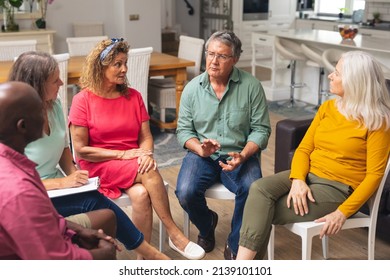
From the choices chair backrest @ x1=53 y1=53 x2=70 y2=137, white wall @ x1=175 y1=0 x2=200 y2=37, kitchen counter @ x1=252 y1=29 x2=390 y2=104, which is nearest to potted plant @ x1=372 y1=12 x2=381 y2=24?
kitchen counter @ x1=252 y1=29 x2=390 y2=104

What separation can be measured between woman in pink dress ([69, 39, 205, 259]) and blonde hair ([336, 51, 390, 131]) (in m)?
0.94

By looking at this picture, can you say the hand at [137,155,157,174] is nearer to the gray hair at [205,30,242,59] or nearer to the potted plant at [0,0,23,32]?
the gray hair at [205,30,242,59]

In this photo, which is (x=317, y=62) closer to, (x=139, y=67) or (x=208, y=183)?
(x=139, y=67)

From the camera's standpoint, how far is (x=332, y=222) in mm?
2092

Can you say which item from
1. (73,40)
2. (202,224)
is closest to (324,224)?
(202,224)

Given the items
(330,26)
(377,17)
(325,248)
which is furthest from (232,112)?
(330,26)

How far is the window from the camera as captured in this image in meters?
8.07

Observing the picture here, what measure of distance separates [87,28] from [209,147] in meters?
4.99

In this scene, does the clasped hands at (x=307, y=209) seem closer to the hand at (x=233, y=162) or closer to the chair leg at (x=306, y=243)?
the chair leg at (x=306, y=243)

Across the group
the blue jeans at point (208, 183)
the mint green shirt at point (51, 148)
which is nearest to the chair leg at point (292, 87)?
the blue jeans at point (208, 183)

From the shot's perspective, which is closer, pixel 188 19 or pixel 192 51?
pixel 192 51
